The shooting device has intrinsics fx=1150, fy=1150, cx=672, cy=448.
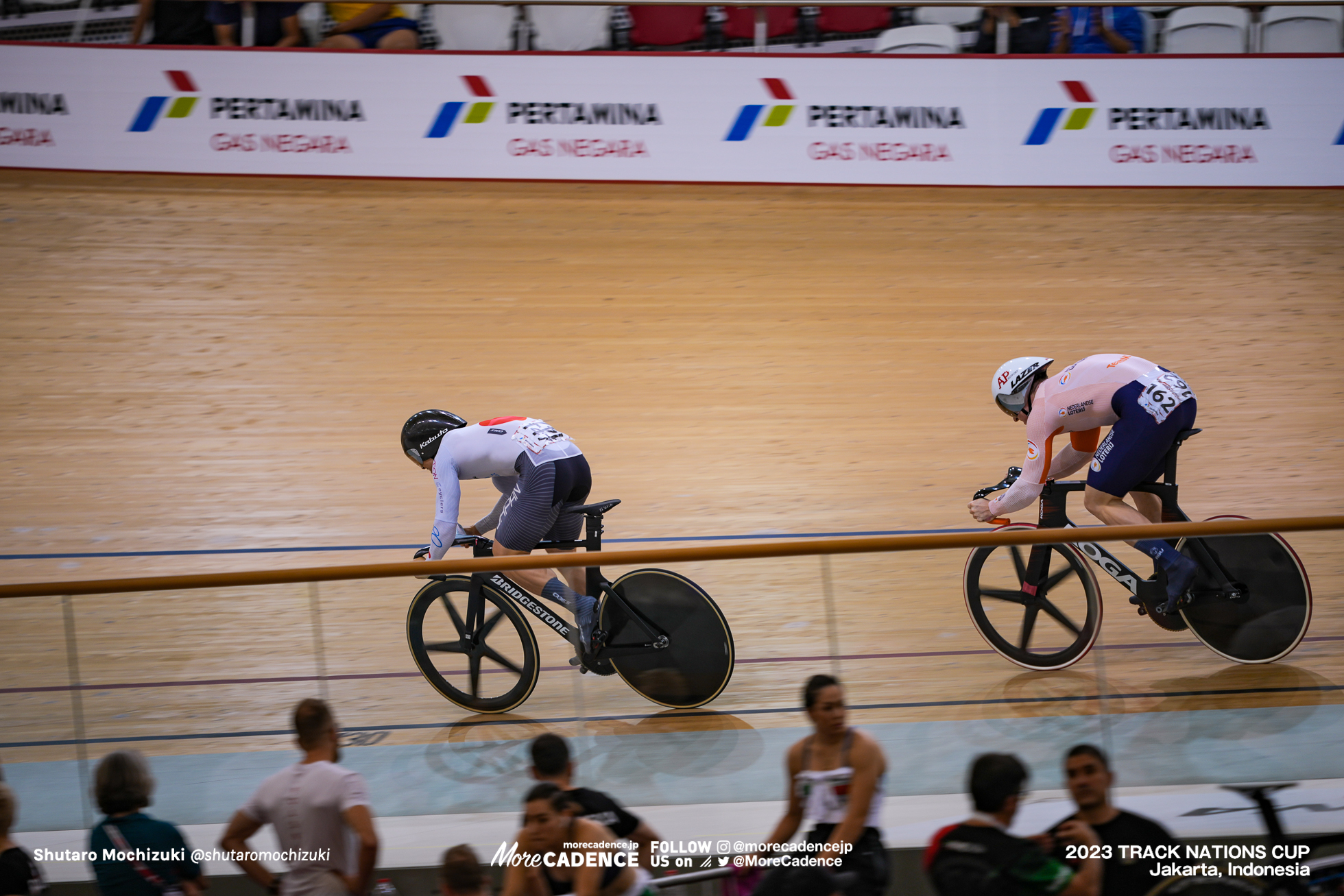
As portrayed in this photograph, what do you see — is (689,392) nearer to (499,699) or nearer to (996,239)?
(996,239)

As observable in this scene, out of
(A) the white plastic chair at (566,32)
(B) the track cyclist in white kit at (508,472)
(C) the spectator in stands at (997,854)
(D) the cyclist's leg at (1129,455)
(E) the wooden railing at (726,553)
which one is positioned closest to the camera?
(C) the spectator in stands at (997,854)

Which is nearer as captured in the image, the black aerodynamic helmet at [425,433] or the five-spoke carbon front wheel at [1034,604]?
the five-spoke carbon front wheel at [1034,604]

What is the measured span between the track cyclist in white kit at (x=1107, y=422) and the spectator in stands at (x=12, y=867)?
3033 millimetres

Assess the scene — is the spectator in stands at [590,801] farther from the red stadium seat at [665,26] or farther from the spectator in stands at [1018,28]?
the spectator in stands at [1018,28]

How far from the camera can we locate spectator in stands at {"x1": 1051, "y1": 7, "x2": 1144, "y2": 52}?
Result: 8289 mm

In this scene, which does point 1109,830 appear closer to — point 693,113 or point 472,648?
point 472,648

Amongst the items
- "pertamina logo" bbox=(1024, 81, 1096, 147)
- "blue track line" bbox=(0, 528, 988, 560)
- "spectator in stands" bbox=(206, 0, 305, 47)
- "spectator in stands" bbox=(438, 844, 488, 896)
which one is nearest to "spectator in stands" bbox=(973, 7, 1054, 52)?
"pertamina logo" bbox=(1024, 81, 1096, 147)

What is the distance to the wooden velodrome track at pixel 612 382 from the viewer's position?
332 centimetres

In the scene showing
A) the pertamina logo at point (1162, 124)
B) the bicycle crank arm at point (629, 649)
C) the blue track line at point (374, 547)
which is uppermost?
the pertamina logo at point (1162, 124)

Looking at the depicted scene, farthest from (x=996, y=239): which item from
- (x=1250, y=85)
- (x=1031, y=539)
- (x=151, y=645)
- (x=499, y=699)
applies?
(x=151, y=645)

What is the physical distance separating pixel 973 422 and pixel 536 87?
3.91 metres

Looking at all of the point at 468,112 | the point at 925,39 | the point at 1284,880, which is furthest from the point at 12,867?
the point at 925,39

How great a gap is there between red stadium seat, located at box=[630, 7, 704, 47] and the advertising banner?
57 cm

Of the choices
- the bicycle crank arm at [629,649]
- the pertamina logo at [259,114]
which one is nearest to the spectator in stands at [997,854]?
the bicycle crank arm at [629,649]
